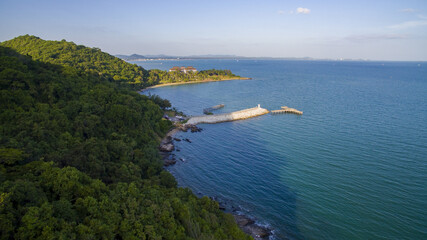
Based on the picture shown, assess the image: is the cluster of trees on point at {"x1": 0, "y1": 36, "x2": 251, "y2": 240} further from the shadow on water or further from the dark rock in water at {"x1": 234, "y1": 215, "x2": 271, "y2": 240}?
the shadow on water

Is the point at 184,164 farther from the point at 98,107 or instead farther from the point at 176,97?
the point at 176,97

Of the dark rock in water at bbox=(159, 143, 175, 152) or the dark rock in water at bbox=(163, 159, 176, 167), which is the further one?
the dark rock in water at bbox=(159, 143, 175, 152)

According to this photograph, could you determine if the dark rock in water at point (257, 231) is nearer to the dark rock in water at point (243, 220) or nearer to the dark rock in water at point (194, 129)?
the dark rock in water at point (243, 220)

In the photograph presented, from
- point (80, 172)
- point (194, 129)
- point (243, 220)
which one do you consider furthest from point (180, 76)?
point (80, 172)

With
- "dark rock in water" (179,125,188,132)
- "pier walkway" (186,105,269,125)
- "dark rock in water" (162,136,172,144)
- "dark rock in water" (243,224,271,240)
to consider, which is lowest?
"dark rock in water" (243,224,271,240)

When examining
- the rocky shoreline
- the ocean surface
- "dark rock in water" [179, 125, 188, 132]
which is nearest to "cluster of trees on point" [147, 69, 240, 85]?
"dark rock in water" [179, 125, 188, 132]

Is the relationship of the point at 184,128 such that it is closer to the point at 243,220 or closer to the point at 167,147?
the point at 167,147
